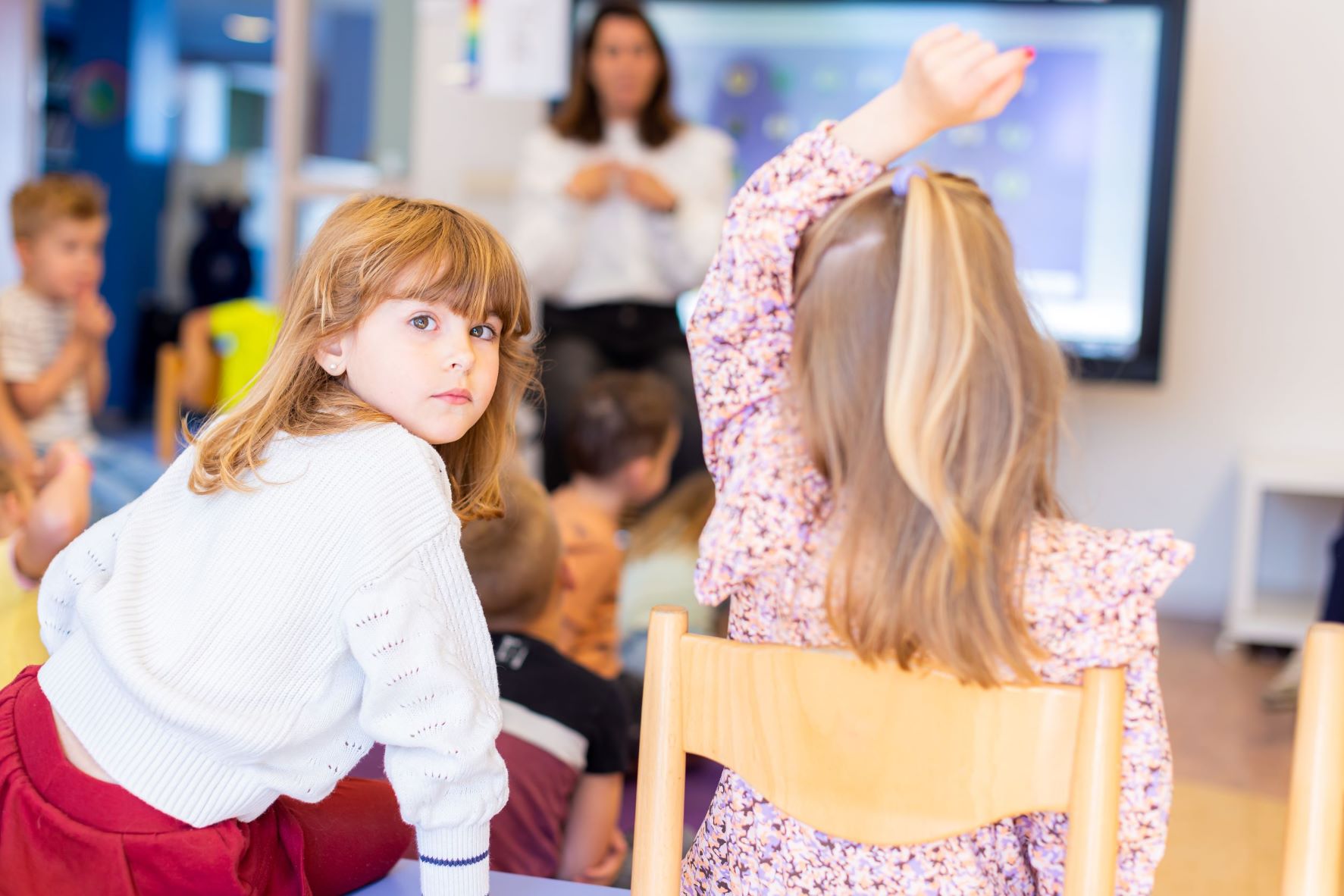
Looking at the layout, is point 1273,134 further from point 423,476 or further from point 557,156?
point 423,476

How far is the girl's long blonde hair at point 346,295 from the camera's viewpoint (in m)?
0.94

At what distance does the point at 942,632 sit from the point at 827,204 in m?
0.30

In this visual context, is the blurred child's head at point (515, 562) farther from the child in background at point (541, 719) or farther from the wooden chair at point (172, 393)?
the wooden chair at point (172, 393)

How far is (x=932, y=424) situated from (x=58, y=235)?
221 centimetres

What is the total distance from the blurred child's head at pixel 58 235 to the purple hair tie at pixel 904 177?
6.95 ft

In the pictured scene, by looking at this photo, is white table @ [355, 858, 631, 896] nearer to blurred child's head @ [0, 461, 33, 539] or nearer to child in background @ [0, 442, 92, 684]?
child in background @ [0, 442, 92, 684]

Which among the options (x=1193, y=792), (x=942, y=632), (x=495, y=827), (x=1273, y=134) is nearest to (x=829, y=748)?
(x=942, y=632)

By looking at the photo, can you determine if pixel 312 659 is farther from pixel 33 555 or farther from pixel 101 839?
pixel 33 555

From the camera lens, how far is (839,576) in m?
0.86

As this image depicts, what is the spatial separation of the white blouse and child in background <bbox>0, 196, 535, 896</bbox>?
1.91 meters

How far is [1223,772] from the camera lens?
2268mm

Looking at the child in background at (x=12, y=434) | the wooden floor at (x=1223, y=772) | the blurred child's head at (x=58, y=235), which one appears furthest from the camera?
the blurred child's head at (x=58, y=235)

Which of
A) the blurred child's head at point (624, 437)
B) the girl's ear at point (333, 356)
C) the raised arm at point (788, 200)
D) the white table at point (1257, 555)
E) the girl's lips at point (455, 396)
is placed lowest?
the white table at point (1257, 555)

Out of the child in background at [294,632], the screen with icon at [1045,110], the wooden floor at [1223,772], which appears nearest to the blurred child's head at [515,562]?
the child in background at [294,632]
